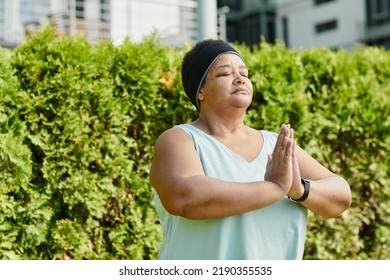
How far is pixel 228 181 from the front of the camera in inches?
82.6

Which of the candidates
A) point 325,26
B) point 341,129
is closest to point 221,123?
point 341,129

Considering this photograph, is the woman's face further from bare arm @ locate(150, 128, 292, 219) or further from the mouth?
bare arm @ locate(150, 128, 292, 219)

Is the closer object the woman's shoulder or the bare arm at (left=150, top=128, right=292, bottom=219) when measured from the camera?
the bare arm at (left=150, top=128, right=292, bottom=219)

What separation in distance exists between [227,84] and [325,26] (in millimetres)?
29813

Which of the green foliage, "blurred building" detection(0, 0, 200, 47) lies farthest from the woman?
"blurred building" detection(0, 0, 200, 47)

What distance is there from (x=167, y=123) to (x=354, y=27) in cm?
2648

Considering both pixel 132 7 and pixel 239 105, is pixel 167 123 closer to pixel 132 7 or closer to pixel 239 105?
pixel 239 105

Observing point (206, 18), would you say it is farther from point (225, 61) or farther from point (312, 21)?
point (312, 21)

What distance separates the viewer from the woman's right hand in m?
2.09

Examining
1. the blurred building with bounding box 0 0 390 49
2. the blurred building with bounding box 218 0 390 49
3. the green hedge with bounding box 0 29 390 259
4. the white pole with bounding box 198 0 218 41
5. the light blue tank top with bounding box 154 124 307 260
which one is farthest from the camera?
the blurred building with bounding box 218 0 390 49

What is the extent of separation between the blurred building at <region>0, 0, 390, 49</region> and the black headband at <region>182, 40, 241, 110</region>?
2.68 metres

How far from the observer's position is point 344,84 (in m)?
4.84

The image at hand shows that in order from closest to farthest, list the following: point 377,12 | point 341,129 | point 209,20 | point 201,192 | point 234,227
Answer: point 201,192 < point 234,227 < point 341,129 < point 209,20 < point 377,12
